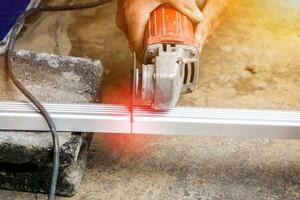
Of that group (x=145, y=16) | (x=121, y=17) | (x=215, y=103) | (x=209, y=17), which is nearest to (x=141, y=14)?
(x=145, y=16)

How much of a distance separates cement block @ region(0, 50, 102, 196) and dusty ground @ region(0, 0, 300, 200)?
6cm

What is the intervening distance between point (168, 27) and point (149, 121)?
0.28 metres

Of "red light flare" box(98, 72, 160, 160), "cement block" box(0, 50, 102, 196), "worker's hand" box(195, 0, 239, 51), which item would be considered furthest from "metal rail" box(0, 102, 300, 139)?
"worker's hand" box(195, 0, 239, 51)

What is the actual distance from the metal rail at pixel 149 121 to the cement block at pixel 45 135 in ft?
0.12

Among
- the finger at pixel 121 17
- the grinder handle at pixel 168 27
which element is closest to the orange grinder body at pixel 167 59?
the grinder handle at pixel 168 27

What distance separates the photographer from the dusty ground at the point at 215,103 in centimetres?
149

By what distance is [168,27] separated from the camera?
147 centimetres

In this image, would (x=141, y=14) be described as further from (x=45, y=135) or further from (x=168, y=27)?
(x=45, y=135)

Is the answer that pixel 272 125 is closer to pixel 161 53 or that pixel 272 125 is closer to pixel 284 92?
pixel 161 53

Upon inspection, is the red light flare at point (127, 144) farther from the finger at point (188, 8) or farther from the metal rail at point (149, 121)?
the finger at point (188, 8)

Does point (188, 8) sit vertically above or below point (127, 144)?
above

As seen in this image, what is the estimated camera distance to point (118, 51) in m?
2.09

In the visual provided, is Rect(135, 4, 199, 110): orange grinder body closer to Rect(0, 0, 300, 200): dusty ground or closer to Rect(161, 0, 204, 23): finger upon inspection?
Rect(161, 0, 204, 23): finger

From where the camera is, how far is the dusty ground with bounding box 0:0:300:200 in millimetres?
1492
